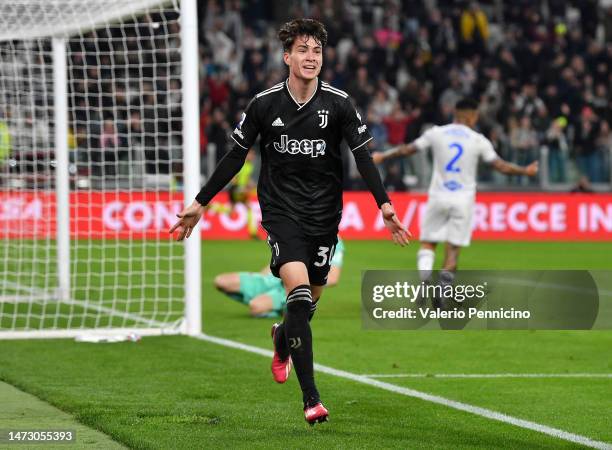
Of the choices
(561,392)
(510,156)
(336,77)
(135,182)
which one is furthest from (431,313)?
(336,77)

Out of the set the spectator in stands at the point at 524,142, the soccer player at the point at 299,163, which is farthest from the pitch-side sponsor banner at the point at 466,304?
the spectator in stands at the point at 524,142

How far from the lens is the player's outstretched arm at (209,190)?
23.0 ft

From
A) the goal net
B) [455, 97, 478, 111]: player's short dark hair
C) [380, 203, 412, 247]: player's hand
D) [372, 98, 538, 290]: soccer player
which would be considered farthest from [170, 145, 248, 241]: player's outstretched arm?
[455, 97, 478, 111]: player's short dark hair

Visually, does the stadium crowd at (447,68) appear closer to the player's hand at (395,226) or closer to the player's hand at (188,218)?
the player's hand at (188,218)

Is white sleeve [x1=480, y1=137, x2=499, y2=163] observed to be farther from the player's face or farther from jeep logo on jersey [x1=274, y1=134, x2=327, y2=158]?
the player's face

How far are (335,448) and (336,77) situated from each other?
71.9 feet

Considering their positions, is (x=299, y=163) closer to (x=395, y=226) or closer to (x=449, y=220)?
(x=395, y=226)

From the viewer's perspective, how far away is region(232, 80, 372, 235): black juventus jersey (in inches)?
279

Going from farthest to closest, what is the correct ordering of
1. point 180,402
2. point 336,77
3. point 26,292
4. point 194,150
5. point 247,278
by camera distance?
point 336,77, point 26,292, point 247,278, point 194,150, point 180,402

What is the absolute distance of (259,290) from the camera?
12.7 m

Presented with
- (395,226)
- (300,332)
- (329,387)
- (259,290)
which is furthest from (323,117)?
(259,290)

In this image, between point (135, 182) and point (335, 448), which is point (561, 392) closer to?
point (335, 448)

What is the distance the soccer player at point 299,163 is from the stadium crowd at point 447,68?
59.1 feet

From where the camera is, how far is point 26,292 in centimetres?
1506
